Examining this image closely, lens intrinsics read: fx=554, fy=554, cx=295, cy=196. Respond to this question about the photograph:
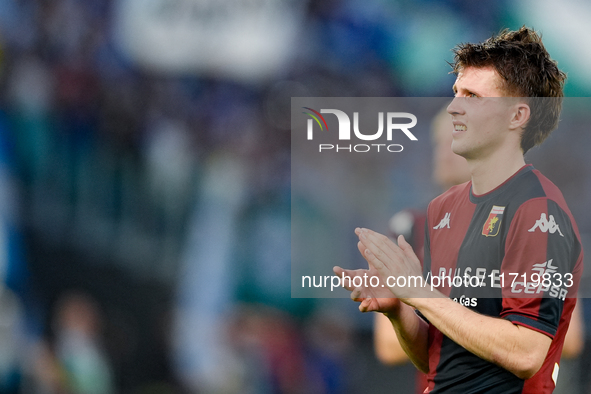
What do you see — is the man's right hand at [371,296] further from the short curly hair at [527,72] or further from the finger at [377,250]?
the short curly hair at [527,72]

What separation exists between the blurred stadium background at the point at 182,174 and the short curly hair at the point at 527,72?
2.46 meters

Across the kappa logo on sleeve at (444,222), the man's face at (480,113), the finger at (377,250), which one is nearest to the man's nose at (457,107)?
the man's face at (480,113)

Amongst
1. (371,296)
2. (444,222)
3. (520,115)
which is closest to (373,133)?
(444,222)

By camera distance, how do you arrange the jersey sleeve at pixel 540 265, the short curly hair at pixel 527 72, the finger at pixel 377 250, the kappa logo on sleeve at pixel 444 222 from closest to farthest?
the jersey sleeve at pixel 540 265, the finger at pixel 377 250, the short curly hair at pixel 527 72, the kappa logo on sleeve at pixel 444 222

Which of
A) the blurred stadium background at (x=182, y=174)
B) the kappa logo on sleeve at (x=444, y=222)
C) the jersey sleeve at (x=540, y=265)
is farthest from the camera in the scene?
the blurred stadium background at (x=182, y=174)

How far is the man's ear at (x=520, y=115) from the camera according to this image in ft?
5.57

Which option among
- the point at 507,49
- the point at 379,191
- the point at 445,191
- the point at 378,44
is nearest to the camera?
the point at 507,49

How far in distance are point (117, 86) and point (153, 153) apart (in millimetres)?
756

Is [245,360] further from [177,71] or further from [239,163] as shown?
[177,71]

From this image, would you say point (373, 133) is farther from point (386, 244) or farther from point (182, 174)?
point (182, 174)

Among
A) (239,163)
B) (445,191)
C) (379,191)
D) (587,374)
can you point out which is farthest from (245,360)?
(445,191)

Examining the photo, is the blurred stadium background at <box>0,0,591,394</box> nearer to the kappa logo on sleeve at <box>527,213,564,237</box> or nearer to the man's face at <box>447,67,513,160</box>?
the man's face at <box>447,67,513,160</box>

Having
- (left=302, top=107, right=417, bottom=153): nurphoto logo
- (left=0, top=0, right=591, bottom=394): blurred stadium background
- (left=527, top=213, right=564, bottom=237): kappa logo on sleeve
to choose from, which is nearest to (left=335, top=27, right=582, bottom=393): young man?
(left=527, top=213, right=564, bottom=237): kappa logo on sleeve

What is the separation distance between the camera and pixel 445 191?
2.05 m
